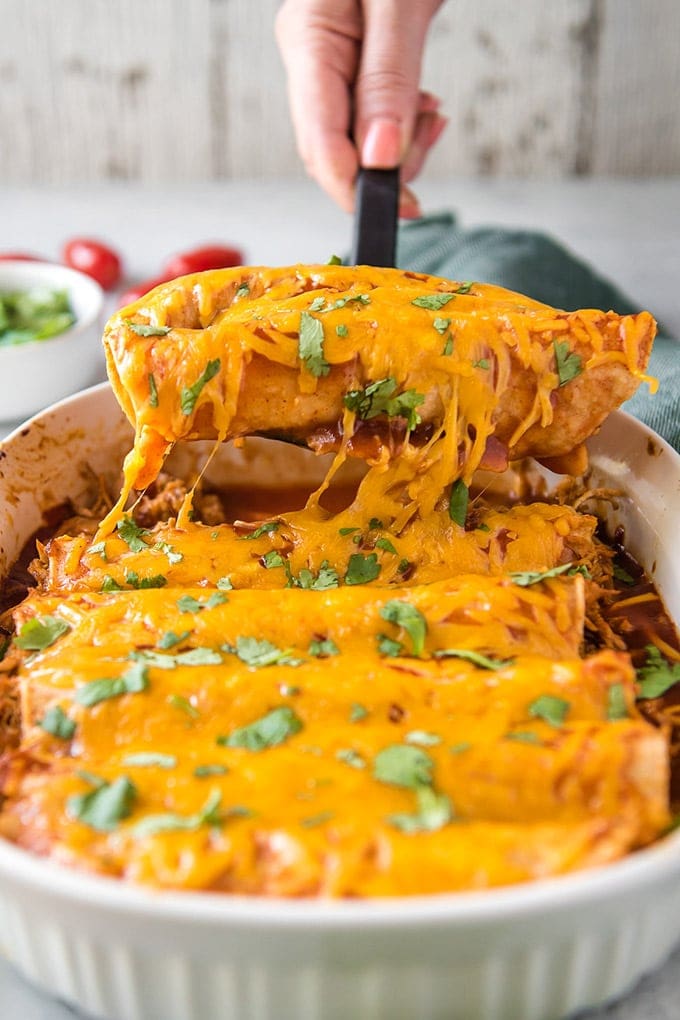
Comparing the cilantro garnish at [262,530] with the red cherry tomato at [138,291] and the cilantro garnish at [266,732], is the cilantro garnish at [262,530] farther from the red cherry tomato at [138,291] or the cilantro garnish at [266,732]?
the red cherry tomato at [138,291]

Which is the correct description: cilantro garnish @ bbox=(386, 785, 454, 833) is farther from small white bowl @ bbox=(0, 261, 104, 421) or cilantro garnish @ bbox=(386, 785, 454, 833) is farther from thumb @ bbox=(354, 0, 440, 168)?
small white bowl @ bbox=(0, 261, 104, 421)

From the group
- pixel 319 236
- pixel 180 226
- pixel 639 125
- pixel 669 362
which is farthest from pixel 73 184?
pixel 669 362

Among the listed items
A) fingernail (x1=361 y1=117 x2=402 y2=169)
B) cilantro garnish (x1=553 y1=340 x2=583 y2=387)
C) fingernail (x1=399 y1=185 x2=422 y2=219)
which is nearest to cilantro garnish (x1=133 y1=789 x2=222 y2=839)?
cilantro garnish (x1=553 y1=340 x2=583 y2=387)

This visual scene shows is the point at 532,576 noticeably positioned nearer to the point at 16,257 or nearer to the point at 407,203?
the point at 407,203

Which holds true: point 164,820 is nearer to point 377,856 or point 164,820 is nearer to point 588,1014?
point 377,856

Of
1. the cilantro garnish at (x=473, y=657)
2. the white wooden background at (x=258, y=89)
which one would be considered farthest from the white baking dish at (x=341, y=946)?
the white wooden background at (x=258, y=89)
